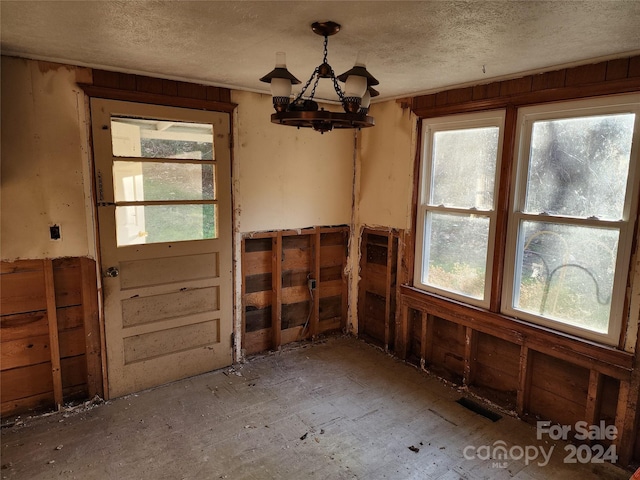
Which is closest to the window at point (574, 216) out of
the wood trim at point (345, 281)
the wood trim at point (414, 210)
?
the wood trim at point (414, 210)

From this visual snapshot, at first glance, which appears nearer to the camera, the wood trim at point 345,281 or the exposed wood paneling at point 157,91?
the exposed wood paneling at point 157,91

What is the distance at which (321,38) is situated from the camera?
2.07 metres

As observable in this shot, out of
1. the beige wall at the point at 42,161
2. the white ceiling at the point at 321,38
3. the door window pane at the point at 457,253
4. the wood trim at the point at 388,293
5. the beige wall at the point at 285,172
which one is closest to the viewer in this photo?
the white ceiling at the point at 321,38

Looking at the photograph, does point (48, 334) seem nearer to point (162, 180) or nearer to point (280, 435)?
point (162, 180)

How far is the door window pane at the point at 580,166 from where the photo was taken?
7.74 feet

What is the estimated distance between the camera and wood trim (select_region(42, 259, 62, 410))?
9.00 ft

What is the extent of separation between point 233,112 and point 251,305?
1.73m

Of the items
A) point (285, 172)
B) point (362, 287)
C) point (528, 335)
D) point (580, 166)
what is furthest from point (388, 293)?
point (580, 166)

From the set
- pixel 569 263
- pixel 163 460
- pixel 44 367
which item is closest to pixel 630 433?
pixel 569 263

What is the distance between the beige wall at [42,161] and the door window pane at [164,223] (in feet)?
0.84

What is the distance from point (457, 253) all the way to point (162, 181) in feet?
8.02

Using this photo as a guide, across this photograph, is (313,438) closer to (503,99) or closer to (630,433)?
(630,433)

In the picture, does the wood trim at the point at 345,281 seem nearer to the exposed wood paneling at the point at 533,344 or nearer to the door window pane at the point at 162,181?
the exposed wood paneling at the point at 533,344

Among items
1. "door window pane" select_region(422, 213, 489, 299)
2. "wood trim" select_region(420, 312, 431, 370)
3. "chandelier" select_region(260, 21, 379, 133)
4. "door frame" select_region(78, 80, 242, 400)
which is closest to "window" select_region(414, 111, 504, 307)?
"door window pane" select_region(422, 213, 489, 299)
